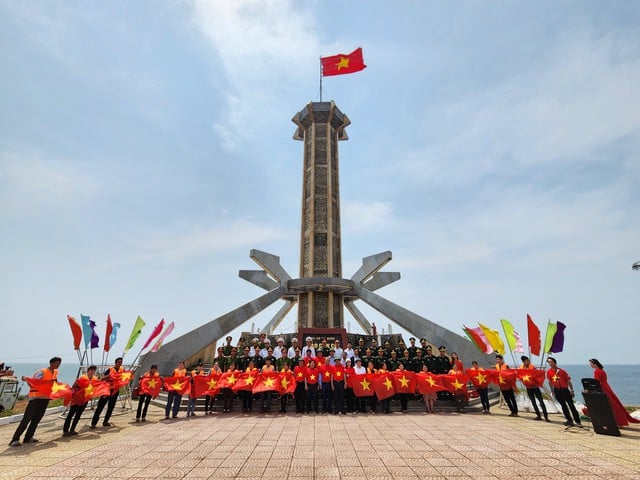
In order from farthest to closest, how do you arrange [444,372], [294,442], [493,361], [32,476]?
1. [493,361]
2. [444,372]
3. [294,442]
4. [32,476]

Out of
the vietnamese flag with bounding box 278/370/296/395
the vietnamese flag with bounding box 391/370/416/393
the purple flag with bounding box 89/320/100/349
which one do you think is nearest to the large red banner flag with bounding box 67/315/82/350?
the purple flag with bounding box 89/320/100/349

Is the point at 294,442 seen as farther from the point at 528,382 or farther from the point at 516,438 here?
the point at 528,382

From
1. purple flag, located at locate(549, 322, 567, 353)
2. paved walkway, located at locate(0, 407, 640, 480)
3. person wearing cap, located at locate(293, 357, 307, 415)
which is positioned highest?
purple flag, located at locate(549, 322, 567, 353)

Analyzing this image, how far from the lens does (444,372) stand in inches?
419

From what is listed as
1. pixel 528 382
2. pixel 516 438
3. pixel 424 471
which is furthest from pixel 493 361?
pixel 424 471

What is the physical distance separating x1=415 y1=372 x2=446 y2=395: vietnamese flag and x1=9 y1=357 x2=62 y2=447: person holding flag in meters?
9.08

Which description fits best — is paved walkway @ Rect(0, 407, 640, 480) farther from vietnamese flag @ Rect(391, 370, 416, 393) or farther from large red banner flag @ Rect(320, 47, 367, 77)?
large red banner flag @ Rect(320, 47, 367, 77)

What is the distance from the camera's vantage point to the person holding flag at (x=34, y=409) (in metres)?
6.07

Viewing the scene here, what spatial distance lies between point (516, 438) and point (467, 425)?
141 cm

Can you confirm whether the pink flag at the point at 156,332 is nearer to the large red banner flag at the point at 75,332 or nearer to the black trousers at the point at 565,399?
the large red banner flag at the point at 75,332

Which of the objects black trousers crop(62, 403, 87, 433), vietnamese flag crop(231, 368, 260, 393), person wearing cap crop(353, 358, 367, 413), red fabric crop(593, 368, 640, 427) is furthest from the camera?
person wearing cap crop(353, 358, 367, 413)

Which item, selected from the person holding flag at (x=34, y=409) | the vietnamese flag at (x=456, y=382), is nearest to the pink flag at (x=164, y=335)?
the person holding flag at (x=34, y=409)

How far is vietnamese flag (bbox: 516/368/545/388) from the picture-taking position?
8.78 meters

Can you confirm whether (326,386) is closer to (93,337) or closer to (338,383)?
(338,383)
